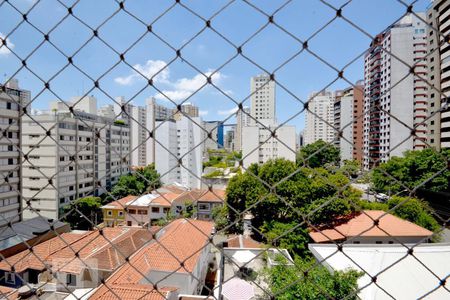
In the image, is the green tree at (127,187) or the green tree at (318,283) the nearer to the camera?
the green tree at (318,283)

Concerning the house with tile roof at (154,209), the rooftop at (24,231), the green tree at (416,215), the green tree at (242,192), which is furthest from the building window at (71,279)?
the green tree at (416,215)

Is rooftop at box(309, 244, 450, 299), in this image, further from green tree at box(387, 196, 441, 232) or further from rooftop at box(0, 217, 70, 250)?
rooftop at box(0, 217, 70, 250)

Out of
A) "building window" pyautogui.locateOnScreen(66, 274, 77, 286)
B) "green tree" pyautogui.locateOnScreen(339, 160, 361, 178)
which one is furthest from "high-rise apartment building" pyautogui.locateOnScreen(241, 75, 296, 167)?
"building window" pyautogui.locateOnScreen(66, 274, 77, 286)

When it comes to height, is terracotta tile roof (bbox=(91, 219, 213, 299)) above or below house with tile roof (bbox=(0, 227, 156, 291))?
above

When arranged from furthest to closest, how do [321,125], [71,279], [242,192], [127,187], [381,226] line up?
1. [321,125]
2. [127,187]
3. [242,192]
4. [381,226]
5. [71,279]

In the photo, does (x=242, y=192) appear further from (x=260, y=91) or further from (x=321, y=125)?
(x=321, y=125)

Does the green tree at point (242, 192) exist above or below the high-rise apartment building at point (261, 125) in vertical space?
below

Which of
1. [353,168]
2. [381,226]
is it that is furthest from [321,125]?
[353,168]

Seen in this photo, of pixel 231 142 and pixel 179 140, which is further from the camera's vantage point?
pixel 179 140

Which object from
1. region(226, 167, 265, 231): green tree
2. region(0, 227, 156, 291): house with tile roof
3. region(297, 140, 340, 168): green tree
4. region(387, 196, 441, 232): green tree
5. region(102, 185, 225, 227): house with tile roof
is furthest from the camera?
region(102, 185, 225, 227): house with tile roof

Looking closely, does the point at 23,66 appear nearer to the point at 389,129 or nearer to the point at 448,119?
the point at 448,119

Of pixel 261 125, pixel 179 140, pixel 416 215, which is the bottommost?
pixel 416 215

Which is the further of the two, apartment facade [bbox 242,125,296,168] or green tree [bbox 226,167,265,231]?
green tree [bbox 226,167,265,231]

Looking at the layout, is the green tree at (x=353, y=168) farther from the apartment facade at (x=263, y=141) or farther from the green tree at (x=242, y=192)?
the green tree at (x=242, y=192)
